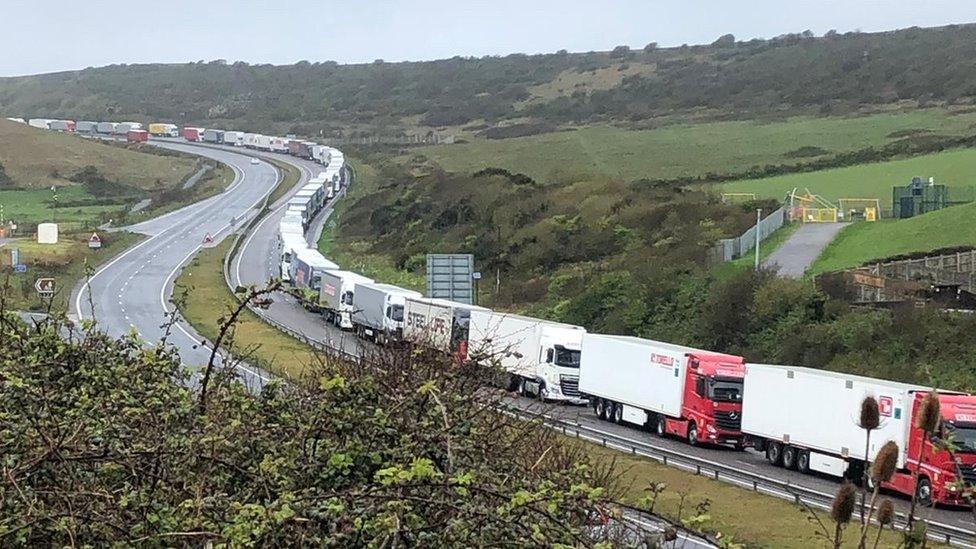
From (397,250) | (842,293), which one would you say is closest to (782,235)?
(842,293)

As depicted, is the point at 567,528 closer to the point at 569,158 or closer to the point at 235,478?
the point at 235,478

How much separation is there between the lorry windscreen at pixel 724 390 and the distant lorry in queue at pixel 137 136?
146 m

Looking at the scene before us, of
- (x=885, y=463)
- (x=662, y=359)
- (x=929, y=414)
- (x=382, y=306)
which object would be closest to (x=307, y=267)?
(x=382, y=306)

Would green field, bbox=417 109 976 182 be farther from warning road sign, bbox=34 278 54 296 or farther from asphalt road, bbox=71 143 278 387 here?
warning road sign, bbox=34 278 54 296

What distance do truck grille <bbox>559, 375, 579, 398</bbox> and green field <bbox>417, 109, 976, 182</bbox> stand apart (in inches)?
1821

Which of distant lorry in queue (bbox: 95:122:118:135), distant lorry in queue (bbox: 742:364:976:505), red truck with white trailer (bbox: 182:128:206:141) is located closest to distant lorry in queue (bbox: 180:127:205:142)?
red truck with white trailer (bbox: 182:128:206:141)

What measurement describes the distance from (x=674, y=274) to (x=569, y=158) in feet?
207

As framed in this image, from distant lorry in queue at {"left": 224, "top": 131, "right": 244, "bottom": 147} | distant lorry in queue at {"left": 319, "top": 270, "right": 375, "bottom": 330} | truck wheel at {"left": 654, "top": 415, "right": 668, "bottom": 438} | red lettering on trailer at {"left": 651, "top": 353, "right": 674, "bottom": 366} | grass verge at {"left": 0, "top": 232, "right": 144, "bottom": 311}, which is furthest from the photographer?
distant lorry in queue at {"left": 224, "top": 131, "right": 244, "bottom": 147}

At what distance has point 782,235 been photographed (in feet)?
204

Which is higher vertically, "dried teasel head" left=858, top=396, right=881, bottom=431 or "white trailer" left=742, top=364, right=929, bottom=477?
"dried teasel head" left=858, top=396, right=881, bottom=431

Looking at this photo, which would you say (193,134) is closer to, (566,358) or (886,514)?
(566,358)

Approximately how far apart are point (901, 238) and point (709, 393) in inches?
948

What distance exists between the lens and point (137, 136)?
17188 centimetres

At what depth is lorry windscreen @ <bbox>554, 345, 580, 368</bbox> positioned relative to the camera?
41.8 meters
